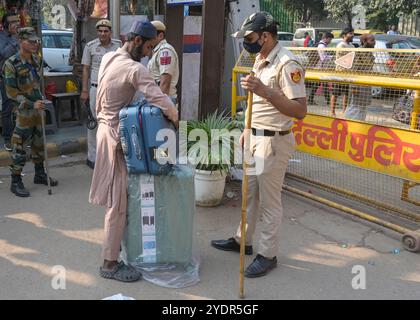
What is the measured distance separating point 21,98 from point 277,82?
312 centimetres

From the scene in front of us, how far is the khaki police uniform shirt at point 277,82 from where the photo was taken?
328 centimetres

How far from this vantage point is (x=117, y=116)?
3.30 meters

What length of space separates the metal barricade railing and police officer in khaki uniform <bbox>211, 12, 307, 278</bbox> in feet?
4.18

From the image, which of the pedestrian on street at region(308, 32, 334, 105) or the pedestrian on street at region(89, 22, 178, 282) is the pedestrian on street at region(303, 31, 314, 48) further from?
the pedestrian on street at region(89, 22, 178, 282)

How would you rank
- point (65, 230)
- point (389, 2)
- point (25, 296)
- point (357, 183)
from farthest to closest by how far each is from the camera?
point (389, 2)
point (357, 183)
point (65, 230)
point (25, 296)

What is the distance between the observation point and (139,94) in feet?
11.2

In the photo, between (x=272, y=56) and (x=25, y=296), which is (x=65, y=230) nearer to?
(x=25, y=296)

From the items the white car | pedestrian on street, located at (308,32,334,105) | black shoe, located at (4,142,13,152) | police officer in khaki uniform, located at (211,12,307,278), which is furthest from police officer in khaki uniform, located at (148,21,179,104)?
the white car

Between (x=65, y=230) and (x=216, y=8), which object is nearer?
(x=65, y=230)

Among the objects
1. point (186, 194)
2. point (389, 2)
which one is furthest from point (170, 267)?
point (389, 2)

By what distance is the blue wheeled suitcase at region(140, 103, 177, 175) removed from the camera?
3152mm

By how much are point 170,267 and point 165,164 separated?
0.83m

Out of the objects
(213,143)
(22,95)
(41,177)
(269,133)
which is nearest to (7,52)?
(22,95)

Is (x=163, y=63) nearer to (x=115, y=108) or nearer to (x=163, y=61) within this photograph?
(x=163, y=61)
